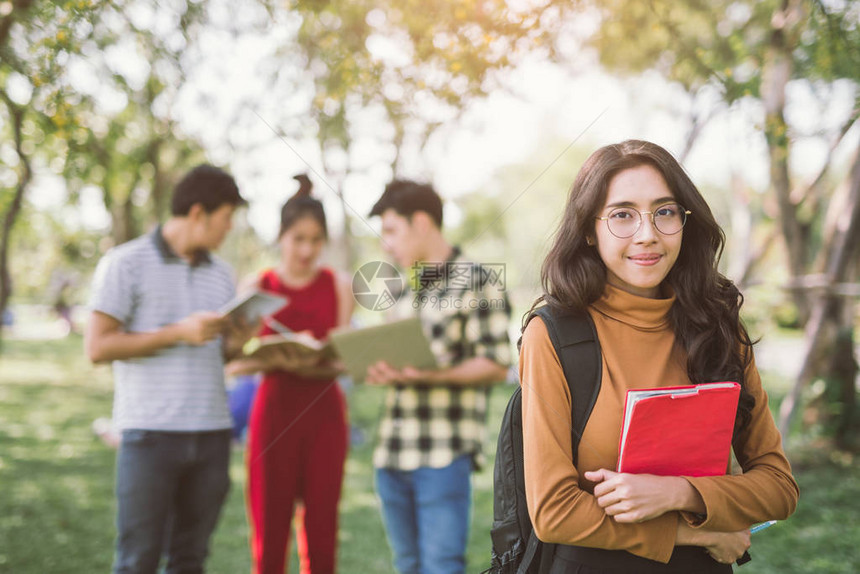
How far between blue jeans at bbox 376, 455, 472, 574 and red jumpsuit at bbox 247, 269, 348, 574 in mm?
331

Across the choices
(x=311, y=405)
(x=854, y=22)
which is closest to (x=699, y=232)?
(x=311, y=405)

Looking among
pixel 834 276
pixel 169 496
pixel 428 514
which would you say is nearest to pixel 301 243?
pixel 169 496

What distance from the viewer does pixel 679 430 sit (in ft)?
4.12

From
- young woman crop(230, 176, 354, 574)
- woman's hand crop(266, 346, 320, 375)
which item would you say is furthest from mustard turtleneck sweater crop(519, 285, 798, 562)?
young woman crop(230, 176, 354, 574)

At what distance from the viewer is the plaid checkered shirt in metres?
2.42

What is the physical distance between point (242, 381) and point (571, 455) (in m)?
6.43

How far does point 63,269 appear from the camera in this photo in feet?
84.5

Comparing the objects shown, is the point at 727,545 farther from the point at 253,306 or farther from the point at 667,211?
the point at 253,306

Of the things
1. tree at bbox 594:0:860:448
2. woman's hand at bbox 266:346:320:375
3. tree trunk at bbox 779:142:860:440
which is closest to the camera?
woman's hand at bbox 266:346:320:375

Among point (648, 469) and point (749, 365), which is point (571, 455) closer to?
point (648, 469)

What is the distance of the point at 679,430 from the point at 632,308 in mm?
272

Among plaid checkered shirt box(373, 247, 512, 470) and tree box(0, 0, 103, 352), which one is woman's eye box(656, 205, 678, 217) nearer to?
plaid checkered shirt box(373, 247, 512, 470)

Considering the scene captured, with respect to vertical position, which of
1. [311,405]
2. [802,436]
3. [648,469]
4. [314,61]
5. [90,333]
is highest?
[314,61]

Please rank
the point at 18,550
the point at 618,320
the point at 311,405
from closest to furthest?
the point at 618,320, the point at 311,405, the point at 18,550
